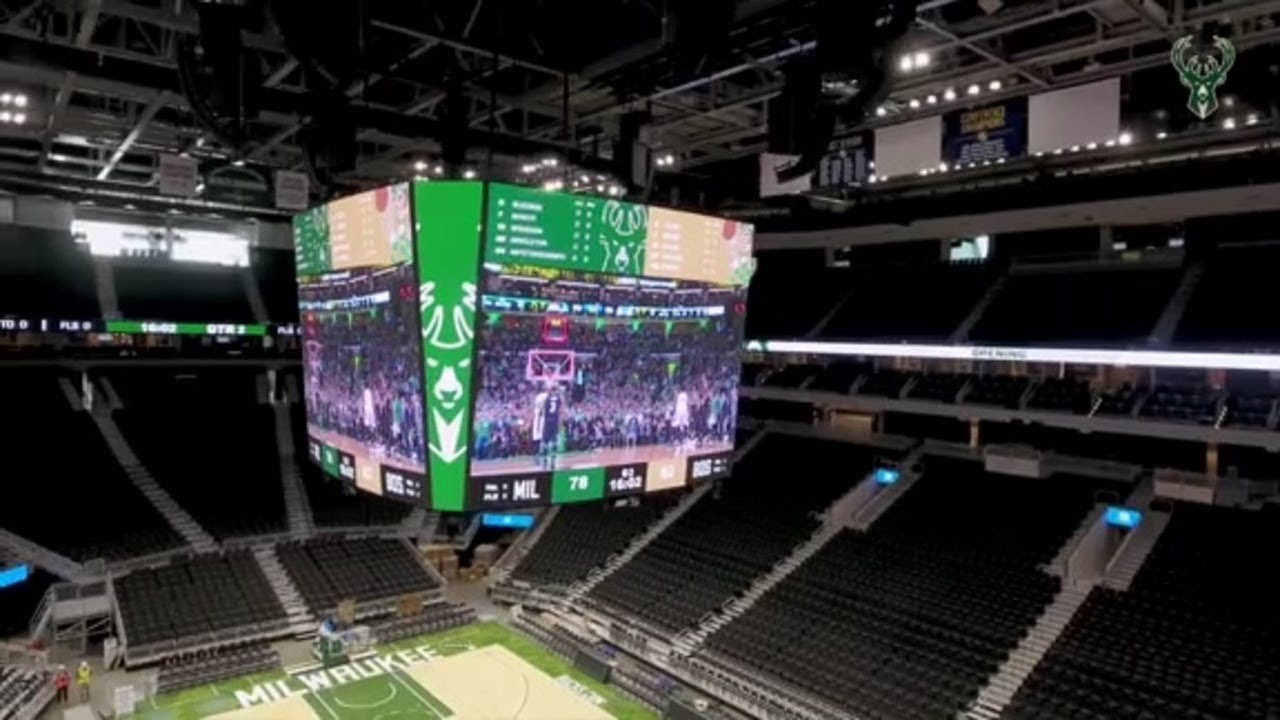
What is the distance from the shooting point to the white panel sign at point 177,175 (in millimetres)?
13609

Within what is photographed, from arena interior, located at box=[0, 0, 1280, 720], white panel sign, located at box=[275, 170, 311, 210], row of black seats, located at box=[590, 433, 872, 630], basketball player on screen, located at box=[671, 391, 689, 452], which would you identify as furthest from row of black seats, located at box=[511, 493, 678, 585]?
basketball player on screen, located at box=[671, 391, 689, 452]

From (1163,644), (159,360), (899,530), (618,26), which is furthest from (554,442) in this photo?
(159,360)

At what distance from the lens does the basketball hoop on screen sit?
809 centimetres

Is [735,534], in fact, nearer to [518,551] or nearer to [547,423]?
[518,551]

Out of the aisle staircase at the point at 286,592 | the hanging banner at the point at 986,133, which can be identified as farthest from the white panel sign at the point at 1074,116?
the aisle staircase at the point at 286,592

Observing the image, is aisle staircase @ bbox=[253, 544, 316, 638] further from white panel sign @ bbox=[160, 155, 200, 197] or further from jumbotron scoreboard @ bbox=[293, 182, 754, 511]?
jumbotron scoreboard @ bbox=[293, 182, 754, 511]

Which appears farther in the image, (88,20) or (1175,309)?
(1175,309)

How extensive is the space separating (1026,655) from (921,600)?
2365 mm

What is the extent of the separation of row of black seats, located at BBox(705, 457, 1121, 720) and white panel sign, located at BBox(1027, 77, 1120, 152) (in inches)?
345

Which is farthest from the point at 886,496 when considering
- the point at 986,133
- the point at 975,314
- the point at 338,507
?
the point at 338,507

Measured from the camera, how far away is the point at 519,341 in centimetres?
798

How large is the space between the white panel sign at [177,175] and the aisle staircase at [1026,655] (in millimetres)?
15278

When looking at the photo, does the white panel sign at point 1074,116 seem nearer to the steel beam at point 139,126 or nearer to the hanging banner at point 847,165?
the hanging banner at point 847,165

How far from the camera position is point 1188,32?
30.0ft
